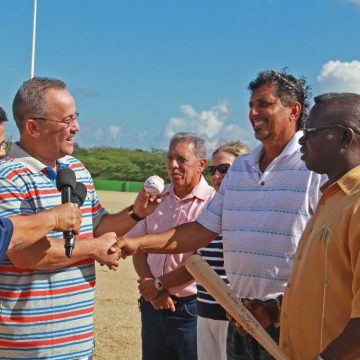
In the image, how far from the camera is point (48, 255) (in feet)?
13.4

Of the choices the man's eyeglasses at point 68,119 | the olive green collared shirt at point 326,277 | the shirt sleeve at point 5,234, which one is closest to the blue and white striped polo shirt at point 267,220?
the olive green collared shirt at point 326,277

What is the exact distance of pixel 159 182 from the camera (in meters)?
5.14

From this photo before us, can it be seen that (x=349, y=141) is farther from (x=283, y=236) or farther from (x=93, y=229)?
(x=93, y=229)

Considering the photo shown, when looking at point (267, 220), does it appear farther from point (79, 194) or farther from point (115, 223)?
point (79, 194)

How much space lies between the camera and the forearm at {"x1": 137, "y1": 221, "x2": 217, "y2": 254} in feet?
17.5

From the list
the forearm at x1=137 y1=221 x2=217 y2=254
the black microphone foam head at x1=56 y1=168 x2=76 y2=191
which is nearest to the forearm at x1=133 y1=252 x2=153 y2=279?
the forearm at x1=137 y1=221 x2=217 y2=254

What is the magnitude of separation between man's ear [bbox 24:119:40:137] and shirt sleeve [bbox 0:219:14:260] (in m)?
0.92

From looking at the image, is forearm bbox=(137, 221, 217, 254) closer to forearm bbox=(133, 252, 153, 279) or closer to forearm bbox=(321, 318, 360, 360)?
forearm bbox=(133, 252, 153, 279)

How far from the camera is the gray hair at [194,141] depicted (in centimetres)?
655

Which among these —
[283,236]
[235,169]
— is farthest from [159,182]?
[283,236]

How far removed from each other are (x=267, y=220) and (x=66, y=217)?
62.4 inches

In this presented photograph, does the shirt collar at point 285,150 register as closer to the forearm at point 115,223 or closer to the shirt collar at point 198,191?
the forearm at point 115,223

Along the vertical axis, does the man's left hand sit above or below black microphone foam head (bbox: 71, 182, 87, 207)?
below

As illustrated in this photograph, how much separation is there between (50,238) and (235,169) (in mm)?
1717
